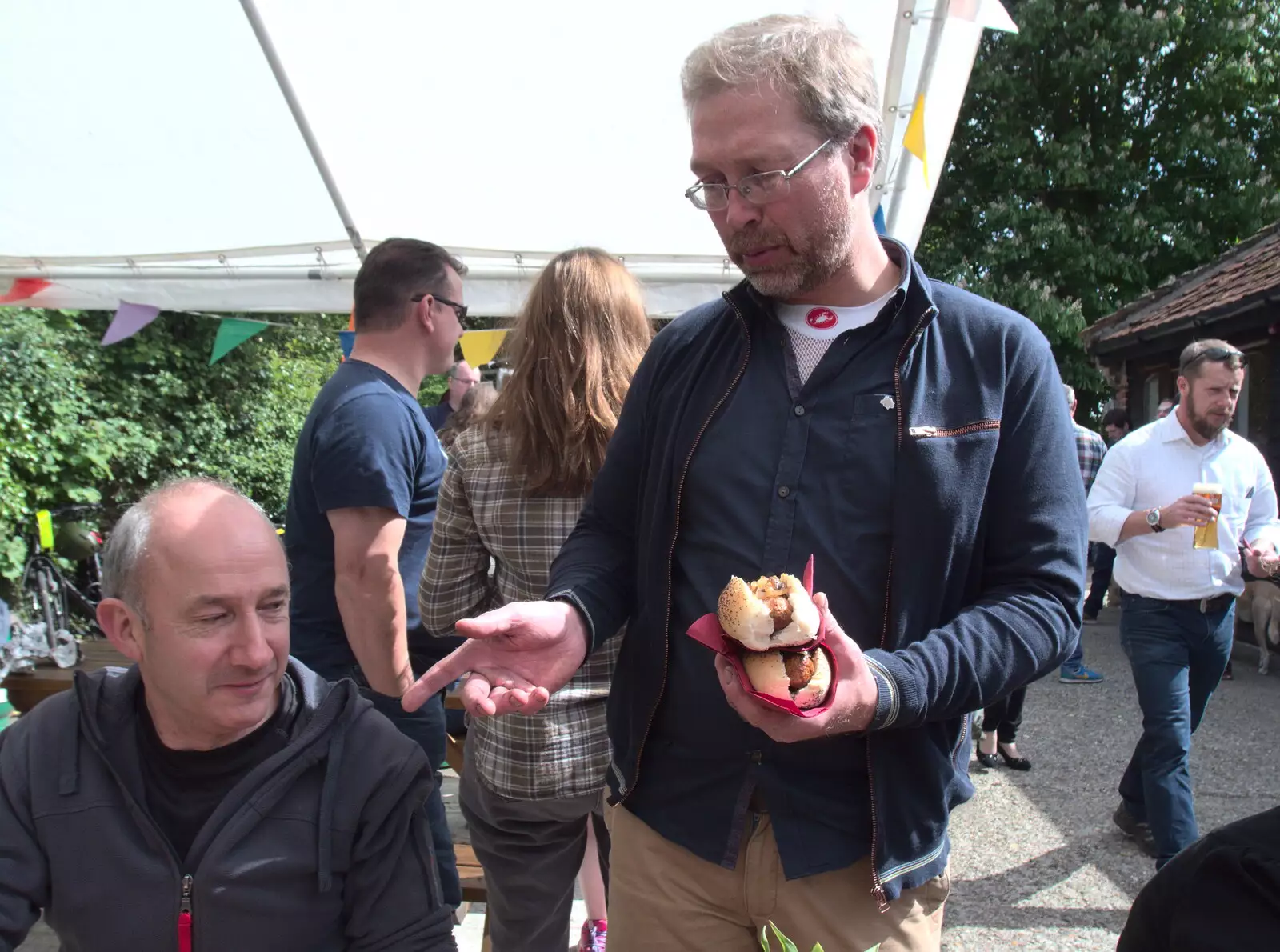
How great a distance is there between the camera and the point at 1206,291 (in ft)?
35.9

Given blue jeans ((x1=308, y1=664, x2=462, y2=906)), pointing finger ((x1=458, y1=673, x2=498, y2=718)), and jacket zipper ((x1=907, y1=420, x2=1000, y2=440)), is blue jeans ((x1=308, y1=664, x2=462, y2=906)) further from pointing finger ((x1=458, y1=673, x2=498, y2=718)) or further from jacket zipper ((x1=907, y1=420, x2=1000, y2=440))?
Result: jacket zipper ((x1=907, y1=420, x2=1000, y2=440))

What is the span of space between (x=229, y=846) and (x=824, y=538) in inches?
38.8

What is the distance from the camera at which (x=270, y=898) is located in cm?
151

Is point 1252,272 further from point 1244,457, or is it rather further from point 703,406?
point 703,406

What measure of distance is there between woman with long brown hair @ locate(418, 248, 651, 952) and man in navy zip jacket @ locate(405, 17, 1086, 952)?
64 centimetres

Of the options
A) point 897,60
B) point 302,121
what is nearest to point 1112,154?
point 897,60

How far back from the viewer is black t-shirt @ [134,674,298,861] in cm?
154

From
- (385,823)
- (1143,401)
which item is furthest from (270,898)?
(1143,401)

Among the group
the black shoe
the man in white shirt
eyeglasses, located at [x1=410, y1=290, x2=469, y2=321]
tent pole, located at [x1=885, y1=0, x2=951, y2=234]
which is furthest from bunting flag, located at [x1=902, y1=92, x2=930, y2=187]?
the black shoe

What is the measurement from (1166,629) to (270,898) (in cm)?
339

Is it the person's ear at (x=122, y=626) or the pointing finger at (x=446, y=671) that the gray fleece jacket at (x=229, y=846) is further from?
the pointing finger at (x=446, y=671)

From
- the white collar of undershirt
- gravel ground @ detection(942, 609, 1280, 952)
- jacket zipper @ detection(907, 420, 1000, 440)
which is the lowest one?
gravel ground @ detection(942, 609, 1280, 952)

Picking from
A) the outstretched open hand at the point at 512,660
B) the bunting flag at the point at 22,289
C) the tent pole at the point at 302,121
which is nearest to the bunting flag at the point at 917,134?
the tent pole at the point at 302,121

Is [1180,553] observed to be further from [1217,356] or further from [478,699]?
[478,699]
